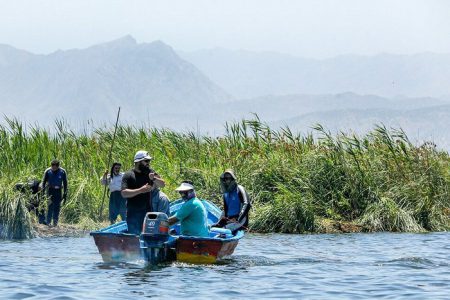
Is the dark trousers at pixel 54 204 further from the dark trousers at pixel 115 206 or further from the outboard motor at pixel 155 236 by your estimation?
the outboard motor at pixel 155 236

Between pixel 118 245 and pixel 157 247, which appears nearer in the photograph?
pixel 157 247

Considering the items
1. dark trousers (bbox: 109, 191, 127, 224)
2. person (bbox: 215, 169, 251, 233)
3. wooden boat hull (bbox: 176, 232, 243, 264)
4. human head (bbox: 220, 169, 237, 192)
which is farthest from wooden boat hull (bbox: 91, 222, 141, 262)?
dark trousers (bbox: 109, 191, 127, 224)

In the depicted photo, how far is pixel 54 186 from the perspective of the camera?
2523cm

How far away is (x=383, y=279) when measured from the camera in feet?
57.2

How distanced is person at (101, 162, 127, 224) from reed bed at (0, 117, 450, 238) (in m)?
1.63

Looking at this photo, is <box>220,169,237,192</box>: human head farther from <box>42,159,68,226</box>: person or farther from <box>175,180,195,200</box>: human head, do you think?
<box>42,159,68,226</box>: person

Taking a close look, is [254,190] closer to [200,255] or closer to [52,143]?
[52,143]

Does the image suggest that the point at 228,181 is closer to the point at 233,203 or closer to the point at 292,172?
the point at 233,203

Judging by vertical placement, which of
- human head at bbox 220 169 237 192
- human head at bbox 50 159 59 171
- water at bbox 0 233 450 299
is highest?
human head at bbox 50 159 59 171

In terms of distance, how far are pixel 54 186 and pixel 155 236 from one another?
26.5 ft

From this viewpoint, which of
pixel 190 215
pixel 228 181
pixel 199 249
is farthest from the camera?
pixel 228 181

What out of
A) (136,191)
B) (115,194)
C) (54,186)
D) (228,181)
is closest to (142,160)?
(136,191)

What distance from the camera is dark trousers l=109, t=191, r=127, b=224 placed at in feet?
80.4

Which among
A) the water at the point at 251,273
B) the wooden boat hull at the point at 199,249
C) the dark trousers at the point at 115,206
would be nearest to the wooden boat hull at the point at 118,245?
the water at the point at 251,273
